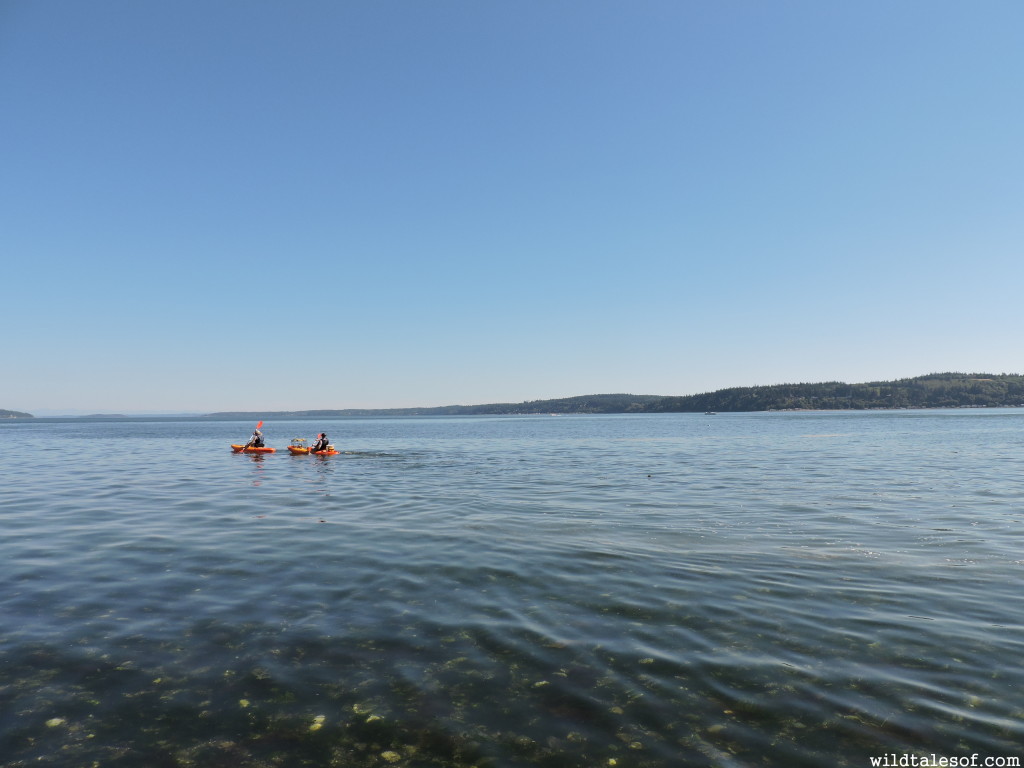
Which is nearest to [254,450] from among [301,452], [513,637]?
[301,452]

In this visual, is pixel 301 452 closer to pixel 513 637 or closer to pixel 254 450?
pixel 254 450

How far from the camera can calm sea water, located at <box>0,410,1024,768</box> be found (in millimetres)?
6781

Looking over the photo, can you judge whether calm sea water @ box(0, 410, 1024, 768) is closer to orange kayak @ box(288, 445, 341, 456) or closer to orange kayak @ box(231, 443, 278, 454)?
orange kayak @ box(288, 445, 341, 456)

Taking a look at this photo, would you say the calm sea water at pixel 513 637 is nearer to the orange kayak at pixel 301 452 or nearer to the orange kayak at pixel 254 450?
the orange kayak at pixel 301 452

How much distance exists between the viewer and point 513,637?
32.1 feet

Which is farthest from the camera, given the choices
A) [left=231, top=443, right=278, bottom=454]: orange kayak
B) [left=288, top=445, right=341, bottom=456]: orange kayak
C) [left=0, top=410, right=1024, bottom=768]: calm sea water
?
[left=231, top=443, right=278, bottom=454]: orange kayak

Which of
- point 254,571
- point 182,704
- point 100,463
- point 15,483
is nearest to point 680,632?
point 182,704

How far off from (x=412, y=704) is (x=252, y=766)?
2.07m

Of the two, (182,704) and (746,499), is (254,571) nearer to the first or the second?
(182,704)

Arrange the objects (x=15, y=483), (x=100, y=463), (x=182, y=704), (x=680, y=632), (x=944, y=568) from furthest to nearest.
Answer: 1. (x=100, y=463)
2. (x=15, y=483)
3. (x=944, y=568)
4. (x=680, y=632)
5. (x=182, y=704)

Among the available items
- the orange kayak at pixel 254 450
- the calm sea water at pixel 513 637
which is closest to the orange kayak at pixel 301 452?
the orange kayak at pixel 254 450

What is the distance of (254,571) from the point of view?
13836mm

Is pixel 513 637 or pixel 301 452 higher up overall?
pixel 301 452

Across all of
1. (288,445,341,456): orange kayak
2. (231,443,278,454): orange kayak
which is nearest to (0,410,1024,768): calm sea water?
(288,445,341,456): orange kayak
